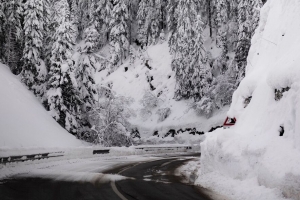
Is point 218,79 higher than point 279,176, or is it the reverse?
point 218,79

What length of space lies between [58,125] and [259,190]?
26161mm

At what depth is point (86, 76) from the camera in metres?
32.2

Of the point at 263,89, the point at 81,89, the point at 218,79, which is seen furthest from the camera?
the point at 218,79

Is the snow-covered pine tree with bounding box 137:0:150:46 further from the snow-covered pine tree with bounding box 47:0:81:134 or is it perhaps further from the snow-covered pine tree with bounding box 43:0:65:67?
the snow-covered pine tree with bounding box 47:0:81:134

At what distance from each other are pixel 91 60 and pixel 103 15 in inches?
1383

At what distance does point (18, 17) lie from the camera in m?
35.6

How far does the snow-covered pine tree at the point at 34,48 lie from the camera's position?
3171cm

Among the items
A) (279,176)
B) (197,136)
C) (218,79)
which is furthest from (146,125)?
(279,176)

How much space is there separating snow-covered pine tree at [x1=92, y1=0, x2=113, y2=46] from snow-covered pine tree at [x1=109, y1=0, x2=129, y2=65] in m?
2.85

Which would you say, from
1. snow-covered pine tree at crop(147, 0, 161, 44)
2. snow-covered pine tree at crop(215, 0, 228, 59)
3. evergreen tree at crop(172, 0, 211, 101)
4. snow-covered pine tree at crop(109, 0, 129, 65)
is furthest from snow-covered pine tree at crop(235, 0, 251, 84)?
snow-covered pine tree at crop(109, 0, 129, 65)

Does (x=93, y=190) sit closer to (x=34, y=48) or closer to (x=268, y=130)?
(x=268, y=130)

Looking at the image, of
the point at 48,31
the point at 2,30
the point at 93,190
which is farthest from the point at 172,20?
the point at 93,190

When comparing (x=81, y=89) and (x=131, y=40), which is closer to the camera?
(x=81, y=89)

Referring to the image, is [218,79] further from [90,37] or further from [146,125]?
[90,37]
